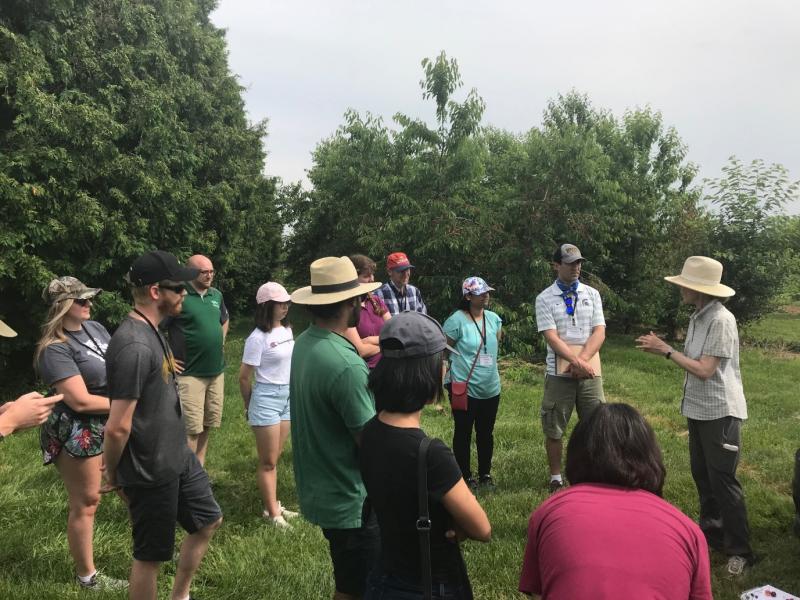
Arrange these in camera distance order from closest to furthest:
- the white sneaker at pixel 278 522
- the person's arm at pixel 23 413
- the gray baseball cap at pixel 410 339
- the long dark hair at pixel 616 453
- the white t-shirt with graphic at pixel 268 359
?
the long dark hair at pixel 616 453, the gray baseball cap at pixel 410 339, the person's arm at pixel 23 413, the white sneaker at pixel 278 522, the white t-shirt with graphic at pixel 268 359

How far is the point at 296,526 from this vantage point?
425 centimetres

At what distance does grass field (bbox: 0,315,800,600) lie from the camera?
11.5 feet

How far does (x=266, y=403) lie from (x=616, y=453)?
3125 mm

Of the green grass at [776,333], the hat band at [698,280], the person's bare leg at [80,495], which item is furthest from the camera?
the green grass at [776,333]

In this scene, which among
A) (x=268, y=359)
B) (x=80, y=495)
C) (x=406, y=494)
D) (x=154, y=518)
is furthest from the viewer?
(x=268, y=359)

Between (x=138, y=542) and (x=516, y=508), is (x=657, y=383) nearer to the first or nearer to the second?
(x=516, y=508)

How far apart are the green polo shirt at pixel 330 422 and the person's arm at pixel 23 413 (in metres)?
1.20

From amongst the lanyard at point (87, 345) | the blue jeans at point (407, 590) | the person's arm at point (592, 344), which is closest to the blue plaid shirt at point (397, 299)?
the person's arm at point (592, 344)

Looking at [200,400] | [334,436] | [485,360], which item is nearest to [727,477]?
[485,360]

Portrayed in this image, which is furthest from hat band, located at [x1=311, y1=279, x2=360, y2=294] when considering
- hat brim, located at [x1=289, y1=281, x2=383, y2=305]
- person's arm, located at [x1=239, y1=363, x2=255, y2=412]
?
person's arm, located at [x1=239, y1=363, x2=255, y2=412]

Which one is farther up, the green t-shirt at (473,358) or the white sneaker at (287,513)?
the green t-shirt at (473,358)

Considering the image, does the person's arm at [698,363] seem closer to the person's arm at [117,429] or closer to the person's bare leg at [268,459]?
the person's bare leg at [268,459]

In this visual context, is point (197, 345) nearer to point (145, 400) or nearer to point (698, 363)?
point (145, 400)

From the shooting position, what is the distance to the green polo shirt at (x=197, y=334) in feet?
15.1
